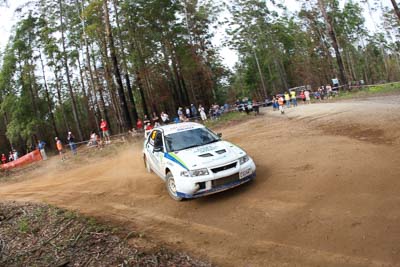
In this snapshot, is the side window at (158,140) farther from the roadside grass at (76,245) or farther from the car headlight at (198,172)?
the roadside grass at (76,245)

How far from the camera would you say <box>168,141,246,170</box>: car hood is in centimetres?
777

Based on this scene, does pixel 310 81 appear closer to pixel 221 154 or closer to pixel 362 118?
pixel 362 118

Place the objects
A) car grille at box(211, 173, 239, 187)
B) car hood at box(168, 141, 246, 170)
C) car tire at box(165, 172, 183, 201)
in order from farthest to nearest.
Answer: car tire at box(165, 172, 183, 201), car hood at box(168, 141, 246, 170), car grille at box(211, 173, 239, 187)

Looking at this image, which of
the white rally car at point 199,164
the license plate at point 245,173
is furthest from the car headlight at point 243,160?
the license plate at point 245,173

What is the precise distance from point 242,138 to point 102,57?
24.2 m

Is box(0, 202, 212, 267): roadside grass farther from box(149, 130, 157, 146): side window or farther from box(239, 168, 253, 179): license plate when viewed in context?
box(149, 130, 157, 146): side window

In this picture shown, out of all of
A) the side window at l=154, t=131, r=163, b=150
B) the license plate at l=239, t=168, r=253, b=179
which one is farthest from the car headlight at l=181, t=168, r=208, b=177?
the side window at l=154, t=131, r=163, b=150

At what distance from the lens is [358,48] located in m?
69.0

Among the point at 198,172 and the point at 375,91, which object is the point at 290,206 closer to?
the point at 198,172

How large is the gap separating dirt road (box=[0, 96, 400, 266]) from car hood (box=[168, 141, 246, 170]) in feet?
2.66

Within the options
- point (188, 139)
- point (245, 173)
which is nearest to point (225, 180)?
point (245, 173)

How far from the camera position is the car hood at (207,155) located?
306 inches

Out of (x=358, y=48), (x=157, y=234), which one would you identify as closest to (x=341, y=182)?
(x=157, y=234)

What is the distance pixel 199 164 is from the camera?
775cm
